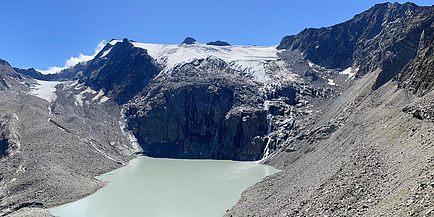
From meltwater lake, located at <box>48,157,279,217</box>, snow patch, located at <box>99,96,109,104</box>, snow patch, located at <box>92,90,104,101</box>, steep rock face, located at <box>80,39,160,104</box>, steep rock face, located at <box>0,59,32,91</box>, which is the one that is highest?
steep rock face, located at <box>0,59,32,91</box>

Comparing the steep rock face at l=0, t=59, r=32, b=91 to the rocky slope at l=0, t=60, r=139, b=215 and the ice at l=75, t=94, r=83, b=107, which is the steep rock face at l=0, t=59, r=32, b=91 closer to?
the ice at l=75, t=94, r=83, b=107

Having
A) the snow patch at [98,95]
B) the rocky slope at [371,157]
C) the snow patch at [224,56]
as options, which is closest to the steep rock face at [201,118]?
the snow patch at [224,56]

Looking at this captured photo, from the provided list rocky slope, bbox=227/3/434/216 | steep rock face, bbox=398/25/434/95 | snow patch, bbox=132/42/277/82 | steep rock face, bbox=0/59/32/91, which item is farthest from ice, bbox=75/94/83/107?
steep rock face, bbox=398/25/434/95

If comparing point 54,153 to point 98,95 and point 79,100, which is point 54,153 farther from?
point 98,95

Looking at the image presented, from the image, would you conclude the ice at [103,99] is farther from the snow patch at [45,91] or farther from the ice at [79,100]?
the snow patch at [45,91]

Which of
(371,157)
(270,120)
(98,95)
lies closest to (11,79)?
(98,95)

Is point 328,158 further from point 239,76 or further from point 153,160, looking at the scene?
point 239,76
